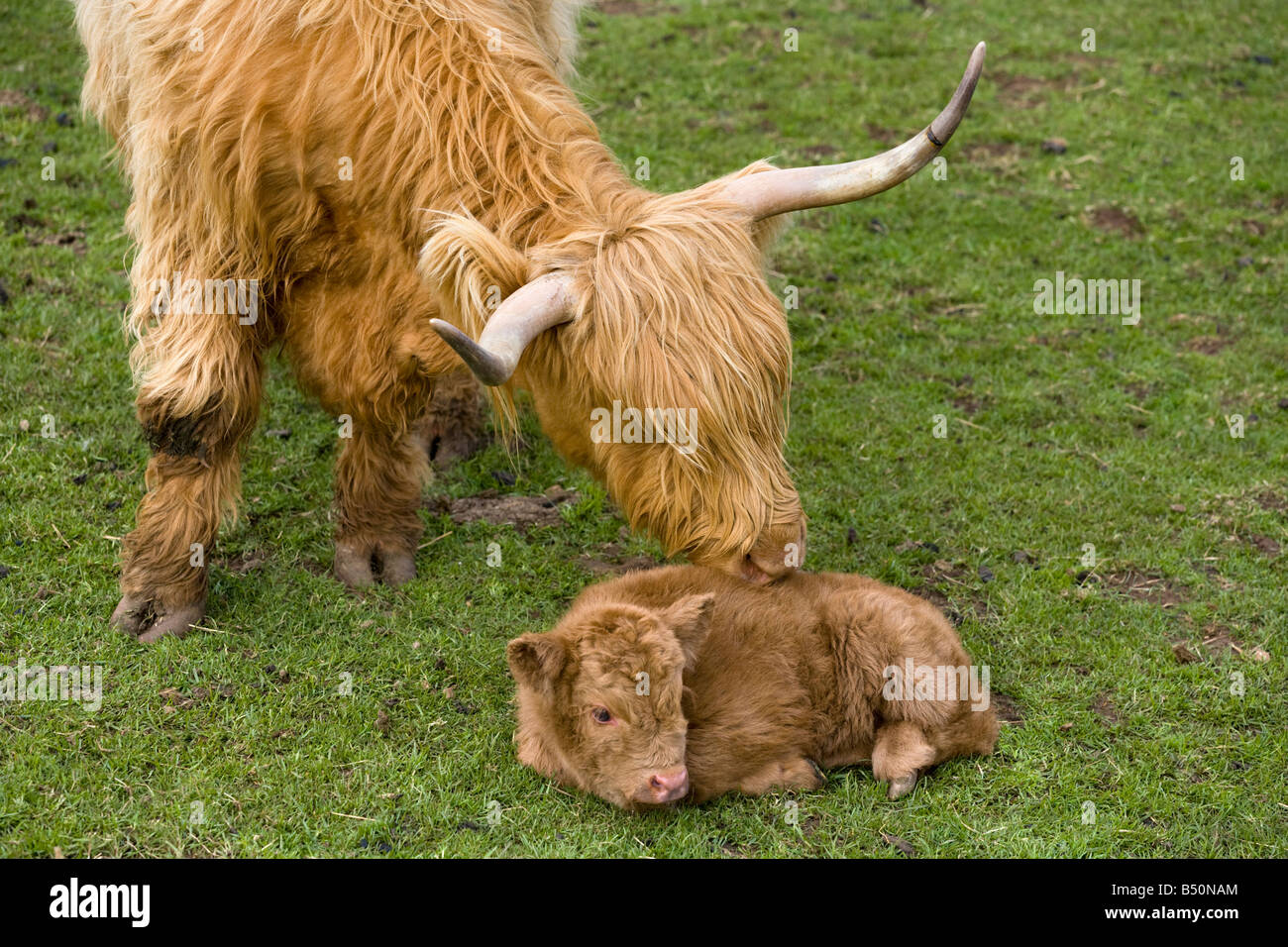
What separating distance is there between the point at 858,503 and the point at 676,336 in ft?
8.59

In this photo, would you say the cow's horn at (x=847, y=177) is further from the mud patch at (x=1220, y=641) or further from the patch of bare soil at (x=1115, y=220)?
the patch of bare soil at (x=1115, y=220)

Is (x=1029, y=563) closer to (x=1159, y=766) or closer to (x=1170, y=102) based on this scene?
(x=1159, y=766)

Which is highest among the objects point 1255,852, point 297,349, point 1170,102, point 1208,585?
point 1170,102

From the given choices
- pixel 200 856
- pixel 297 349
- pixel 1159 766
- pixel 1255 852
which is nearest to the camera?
pixel 200 856

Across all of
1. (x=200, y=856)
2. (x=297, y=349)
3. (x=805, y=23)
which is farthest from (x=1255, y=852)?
(x=805, y=23)

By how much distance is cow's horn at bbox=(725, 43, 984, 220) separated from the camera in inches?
159

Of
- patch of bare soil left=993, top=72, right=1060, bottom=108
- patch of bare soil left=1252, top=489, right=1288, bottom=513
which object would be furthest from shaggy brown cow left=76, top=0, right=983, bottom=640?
patch of bare soil left=993, top=72, right=1060, bottom=108

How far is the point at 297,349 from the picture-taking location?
16.7 ft

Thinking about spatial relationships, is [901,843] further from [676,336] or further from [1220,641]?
[1220,641]

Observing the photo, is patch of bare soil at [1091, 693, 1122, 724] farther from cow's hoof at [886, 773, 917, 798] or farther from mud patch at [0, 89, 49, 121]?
mud patch at [0, 89, 49, 121]

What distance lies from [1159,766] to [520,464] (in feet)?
11.4

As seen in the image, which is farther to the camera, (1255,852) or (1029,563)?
(1029,563)

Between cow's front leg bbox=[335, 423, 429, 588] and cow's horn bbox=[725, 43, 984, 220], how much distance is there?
2.03 meters

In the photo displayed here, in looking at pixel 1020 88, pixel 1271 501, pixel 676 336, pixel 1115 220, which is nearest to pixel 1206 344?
pixel 1115 220
